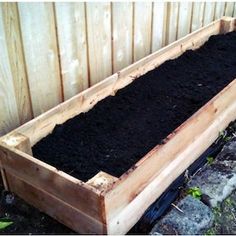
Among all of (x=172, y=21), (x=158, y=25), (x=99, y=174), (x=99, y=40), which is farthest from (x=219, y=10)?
(x=99, y=174)

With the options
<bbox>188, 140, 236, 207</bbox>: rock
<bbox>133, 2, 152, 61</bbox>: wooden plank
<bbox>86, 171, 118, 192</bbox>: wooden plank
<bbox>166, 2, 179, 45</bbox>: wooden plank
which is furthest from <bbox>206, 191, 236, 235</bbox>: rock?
<bbox>166, 2, 179, 45</bbox>: wooden plank

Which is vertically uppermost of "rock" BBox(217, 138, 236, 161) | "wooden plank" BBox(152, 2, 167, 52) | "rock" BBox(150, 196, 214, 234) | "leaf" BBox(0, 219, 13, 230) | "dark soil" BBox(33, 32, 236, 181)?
"wooden plank" BBox(152, 2, 167, 52)

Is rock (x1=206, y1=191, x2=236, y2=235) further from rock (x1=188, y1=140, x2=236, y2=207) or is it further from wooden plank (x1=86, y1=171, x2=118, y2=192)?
wooden plank (x1=86, y1=171, x2=118, y2=192)

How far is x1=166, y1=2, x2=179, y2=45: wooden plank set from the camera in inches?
138

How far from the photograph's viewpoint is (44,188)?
216 cm

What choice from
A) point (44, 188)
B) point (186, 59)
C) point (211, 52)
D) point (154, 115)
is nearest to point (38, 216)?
point (44, 188)

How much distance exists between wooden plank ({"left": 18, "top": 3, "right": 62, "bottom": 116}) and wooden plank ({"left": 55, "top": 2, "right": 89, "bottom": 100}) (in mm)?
61

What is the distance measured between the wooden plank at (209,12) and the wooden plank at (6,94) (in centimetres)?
235

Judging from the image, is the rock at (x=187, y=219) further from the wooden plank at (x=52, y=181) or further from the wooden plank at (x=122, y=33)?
the wooden plank at (x=122, y=33)

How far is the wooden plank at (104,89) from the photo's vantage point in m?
2.46

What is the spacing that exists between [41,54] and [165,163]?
1022 mm

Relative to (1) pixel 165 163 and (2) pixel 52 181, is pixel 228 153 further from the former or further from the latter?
(2) pixel 52 181

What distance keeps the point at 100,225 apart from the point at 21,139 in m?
0.67

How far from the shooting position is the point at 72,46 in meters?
2.71
